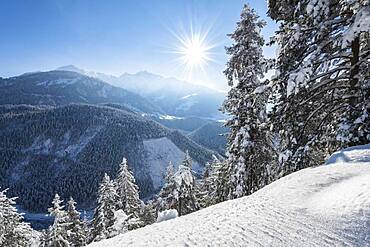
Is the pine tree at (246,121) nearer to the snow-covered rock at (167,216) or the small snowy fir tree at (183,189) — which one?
the small snowy fir tree at (183,189)

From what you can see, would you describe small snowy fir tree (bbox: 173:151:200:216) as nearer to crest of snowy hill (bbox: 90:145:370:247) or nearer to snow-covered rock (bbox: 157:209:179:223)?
snow-covered rock (bbox: 157:209:179:223)

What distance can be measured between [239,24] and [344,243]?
48.2 feet

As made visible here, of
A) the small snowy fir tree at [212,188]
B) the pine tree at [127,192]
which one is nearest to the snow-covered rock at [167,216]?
the small snowy fir tree at [212,188]

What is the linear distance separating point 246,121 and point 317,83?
6778 millimetres

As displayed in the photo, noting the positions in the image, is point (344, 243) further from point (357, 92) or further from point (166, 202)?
point (166, 202)

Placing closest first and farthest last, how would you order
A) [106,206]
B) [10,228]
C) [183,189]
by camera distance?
[10,228], [183,189], [106,206]

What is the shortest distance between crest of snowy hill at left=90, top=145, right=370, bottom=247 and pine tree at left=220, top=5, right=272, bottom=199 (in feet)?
35.2

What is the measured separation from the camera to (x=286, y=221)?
147 inches

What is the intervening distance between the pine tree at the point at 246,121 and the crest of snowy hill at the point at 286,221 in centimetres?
1072

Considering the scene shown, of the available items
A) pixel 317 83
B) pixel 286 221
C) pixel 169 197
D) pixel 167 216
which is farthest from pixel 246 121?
pixel 169 197

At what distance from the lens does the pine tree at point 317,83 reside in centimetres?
780

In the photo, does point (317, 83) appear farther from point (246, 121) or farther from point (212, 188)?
point (212, 188)

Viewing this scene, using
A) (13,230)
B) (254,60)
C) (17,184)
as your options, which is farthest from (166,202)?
(17,184)

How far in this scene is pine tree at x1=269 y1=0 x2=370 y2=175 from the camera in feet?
25.6
